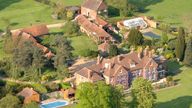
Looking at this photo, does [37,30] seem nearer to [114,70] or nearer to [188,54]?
[114,70]

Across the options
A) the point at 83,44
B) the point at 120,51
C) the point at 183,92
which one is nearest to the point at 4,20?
the point at 83,44

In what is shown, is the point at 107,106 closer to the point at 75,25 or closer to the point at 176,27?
the point at 75,25

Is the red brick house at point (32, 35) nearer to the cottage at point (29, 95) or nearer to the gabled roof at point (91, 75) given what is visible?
the gabled roof at point (91, 75)

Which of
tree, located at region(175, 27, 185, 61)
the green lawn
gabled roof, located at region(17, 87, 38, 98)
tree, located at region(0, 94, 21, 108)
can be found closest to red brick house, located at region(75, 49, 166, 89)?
tree, located at region(175, 27, 185, 61)

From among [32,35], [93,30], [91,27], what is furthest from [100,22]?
[32,35]

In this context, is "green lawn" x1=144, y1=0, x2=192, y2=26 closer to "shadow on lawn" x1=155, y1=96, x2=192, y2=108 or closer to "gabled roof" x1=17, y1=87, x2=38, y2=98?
"shadow on lawn" x1=155, y1=96, x2=192, y2=108
